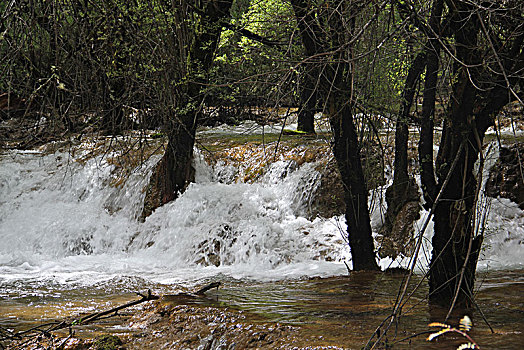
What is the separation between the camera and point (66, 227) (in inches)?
408

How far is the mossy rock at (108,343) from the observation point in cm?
360

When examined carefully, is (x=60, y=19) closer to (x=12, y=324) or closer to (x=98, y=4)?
(x=98, y=4)

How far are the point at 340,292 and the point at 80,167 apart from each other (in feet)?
26.9

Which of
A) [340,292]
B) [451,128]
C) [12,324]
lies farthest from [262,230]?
[451,128]

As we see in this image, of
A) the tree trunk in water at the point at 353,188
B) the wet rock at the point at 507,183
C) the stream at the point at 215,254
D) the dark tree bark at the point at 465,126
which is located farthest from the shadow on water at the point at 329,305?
the wet rock at the point at 507,183

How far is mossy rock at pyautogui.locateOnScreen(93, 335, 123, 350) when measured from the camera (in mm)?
3598

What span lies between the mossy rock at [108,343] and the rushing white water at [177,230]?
3516mm

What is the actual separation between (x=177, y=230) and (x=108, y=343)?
578cm

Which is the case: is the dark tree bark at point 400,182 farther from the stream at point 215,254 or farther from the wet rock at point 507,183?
the wet rock at point 507,183

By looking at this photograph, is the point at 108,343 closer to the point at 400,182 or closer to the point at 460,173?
the point at 460,173

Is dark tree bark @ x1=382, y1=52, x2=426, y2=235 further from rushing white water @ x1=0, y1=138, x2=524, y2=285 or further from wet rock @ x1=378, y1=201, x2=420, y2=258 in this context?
rushing white water @ x1=0, y1=138, x2=524, y2=285

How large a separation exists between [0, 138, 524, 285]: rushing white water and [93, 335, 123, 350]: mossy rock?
138 inches

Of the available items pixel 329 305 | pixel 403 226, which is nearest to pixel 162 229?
pixel 403 226

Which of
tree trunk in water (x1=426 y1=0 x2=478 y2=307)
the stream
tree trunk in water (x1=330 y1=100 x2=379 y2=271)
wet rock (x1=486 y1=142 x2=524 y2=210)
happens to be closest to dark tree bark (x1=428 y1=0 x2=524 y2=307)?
tree trunk in water (x1=426 y1=0 x2=478 y2=307)
